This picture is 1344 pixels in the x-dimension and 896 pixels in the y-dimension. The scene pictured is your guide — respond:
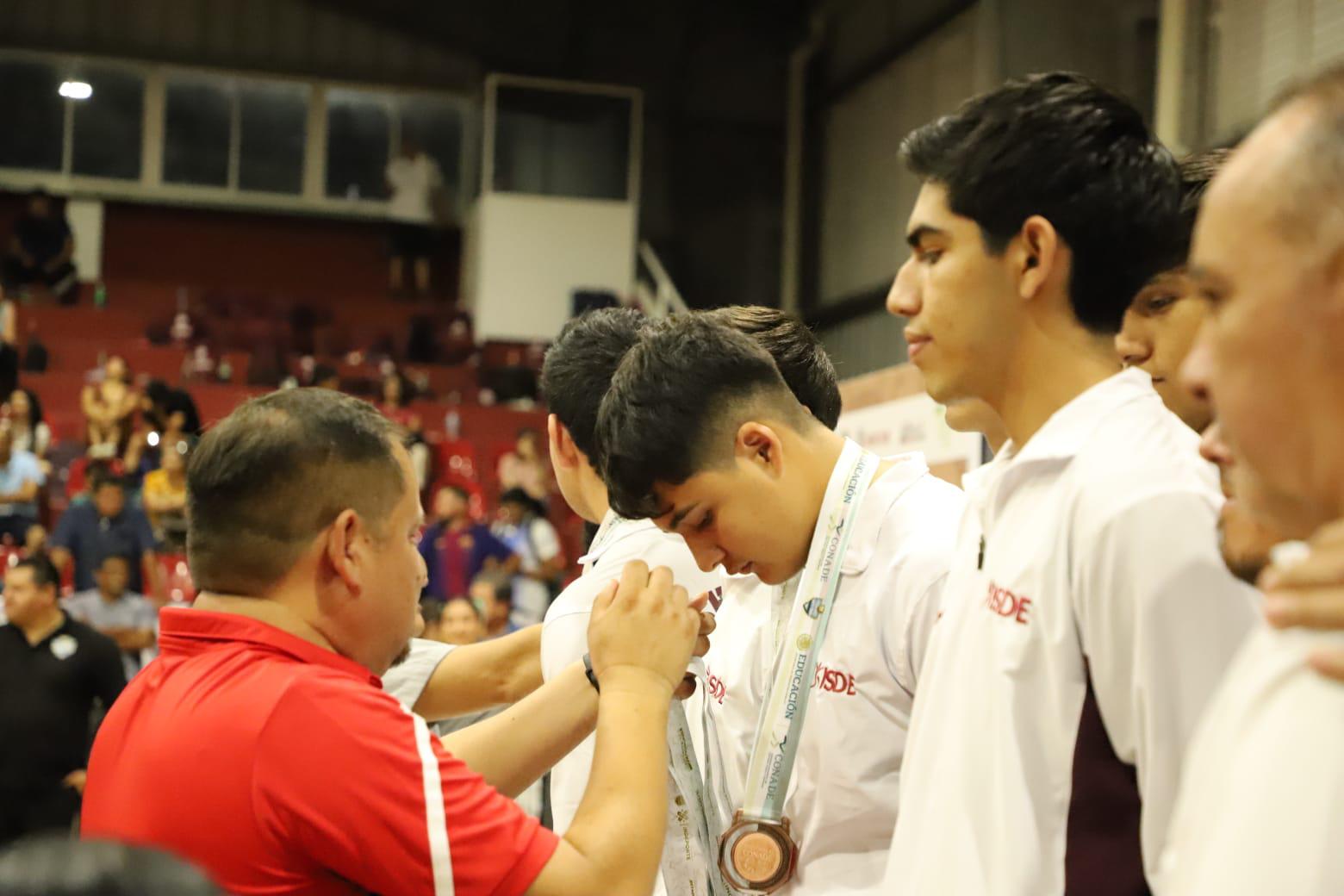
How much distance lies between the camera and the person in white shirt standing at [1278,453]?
915 millimetres

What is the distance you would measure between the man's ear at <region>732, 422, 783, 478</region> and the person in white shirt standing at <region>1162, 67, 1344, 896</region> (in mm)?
1263

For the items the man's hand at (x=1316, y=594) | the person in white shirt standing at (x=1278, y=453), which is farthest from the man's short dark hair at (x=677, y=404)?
the man's hand at (x=1316, y=594)

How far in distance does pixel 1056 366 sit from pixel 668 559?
3.75 feet

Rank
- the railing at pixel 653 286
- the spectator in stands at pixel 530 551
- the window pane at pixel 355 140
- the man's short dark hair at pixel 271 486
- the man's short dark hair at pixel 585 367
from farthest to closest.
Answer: the window pane at pixel 355 140
the railing at pixel 653 286
the spectator in stands at pixel 530 551
the man's short dark hair at pixel 585 367
the man's short dark hair at pixel 271 486

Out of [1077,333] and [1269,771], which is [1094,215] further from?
[1269,771]

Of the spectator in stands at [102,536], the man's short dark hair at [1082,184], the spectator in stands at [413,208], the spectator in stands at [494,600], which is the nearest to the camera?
the man's short dark hair at [1082,184]

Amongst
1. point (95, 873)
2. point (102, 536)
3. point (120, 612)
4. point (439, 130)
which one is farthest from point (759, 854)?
point (439, 130)

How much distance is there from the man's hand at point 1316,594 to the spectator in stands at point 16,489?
32.9 feet

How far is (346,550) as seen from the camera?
6.81 ft

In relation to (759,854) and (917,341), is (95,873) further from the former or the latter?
(759,854)

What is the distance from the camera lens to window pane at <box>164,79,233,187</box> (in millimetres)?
16969

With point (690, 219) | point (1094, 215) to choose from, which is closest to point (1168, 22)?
point (690, 219)

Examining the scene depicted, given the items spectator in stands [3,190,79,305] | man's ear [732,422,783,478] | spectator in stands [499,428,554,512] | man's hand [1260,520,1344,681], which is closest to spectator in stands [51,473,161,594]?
spectator in stands [499,428,554,512]

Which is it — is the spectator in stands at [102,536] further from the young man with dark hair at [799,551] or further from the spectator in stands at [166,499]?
the young man with dark hair at [799,551]
